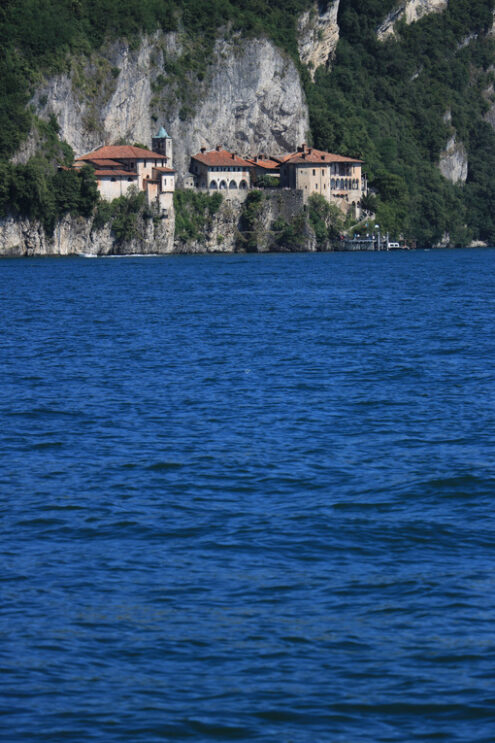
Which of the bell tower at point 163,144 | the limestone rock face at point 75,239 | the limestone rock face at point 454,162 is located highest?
the limestone rock face at point 454,162

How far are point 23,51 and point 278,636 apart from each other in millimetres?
108344

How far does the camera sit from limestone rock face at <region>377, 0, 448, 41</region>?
18962 centimetres

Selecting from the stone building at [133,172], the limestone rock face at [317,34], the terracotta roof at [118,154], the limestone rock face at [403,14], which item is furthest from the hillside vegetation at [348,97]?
the stone building at [133,172]

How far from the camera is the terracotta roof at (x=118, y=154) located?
117 metres

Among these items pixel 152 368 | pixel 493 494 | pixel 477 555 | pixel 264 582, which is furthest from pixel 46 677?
pixel 152 368

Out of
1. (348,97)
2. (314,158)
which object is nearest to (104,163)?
(314,158)

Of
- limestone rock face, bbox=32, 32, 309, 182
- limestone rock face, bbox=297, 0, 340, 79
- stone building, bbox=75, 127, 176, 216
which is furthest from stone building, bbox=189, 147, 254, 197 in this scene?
limestone rock face, bbox=297, 0, 340, 79

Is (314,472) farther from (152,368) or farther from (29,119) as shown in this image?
(29,119)

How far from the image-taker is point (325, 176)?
137 m

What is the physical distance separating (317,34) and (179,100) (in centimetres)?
4487

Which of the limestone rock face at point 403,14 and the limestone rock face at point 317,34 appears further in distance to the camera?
the limestone rock face at point 403,14

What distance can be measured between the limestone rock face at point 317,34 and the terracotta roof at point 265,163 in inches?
1175

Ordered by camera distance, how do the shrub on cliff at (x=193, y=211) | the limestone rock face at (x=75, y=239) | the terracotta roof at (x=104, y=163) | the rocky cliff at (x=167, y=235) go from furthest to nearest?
the shrub on cliff at (x=193, y=211)
the terracotta roof at (x=104, y=163)
the rocky cliff at (x=167, y=235)
the limestone rock face at (x=75, y=239)

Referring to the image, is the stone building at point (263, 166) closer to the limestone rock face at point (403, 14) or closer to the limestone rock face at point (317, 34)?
the limestone rock face at point (317, 34)
